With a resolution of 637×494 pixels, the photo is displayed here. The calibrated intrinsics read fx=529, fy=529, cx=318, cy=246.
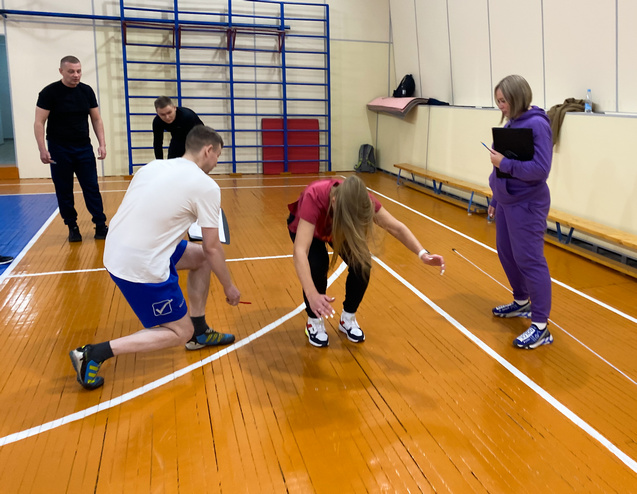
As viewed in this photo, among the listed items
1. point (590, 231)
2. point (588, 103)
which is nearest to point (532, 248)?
point (590, 231)

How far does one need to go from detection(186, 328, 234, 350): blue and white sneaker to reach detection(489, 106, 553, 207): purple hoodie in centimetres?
185

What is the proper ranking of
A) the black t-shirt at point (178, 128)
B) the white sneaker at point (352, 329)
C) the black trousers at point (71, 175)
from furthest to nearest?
the black trousers at point (71, 175) → the black t-shirt at point (178, 128) → the white sneaker at point (352, 329)

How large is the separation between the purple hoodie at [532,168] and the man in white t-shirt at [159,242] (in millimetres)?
1663

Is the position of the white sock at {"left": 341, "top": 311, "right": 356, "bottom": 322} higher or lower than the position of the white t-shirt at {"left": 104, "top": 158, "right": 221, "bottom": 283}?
lower

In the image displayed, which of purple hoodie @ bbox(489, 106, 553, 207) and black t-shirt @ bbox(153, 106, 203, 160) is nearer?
purple hoodie @ bbox(489, 106, 553, 207)

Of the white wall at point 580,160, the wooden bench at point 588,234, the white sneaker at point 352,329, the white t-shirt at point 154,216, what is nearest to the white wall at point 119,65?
the white wall at point 580,160

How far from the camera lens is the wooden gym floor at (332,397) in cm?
207

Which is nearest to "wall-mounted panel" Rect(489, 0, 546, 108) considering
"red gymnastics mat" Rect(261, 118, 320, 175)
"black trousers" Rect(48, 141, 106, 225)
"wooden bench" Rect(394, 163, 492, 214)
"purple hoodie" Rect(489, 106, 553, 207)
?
"wooden bench" Rect(394, 163, 492, 214)

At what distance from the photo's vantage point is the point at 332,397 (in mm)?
2596

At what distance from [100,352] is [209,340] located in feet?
2.27

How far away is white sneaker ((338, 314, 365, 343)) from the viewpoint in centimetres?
316

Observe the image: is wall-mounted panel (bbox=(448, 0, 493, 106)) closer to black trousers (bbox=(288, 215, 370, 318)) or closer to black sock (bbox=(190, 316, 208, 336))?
black trousers (bbox=(288, 215, 370, 318))

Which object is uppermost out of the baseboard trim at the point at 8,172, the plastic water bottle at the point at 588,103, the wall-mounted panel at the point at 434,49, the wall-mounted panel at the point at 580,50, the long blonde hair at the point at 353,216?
the wall-mounted panel at the point at 434,49

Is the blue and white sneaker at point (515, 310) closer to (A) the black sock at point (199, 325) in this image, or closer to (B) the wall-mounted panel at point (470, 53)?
(A) the black sock at point (199, 325)
